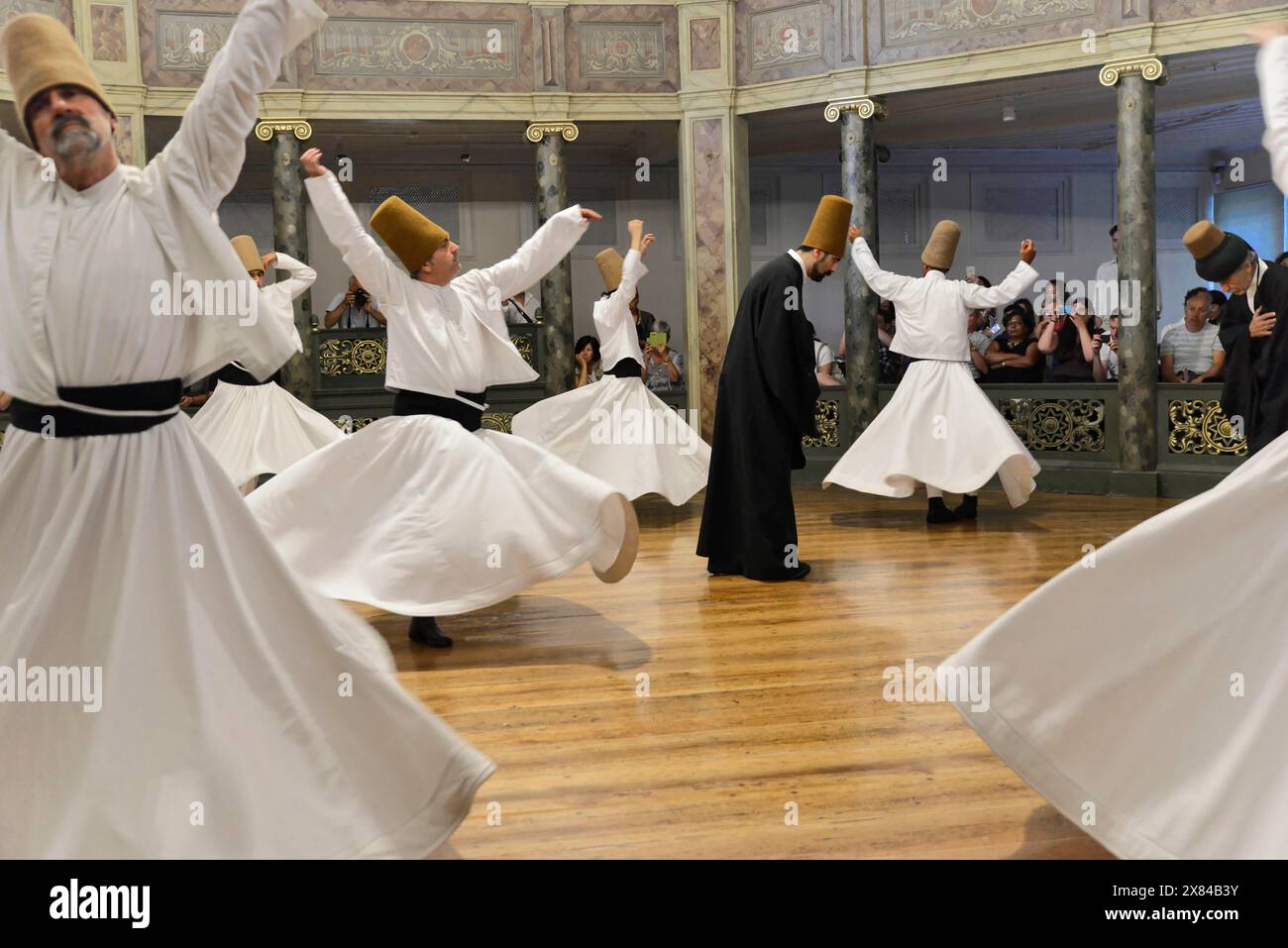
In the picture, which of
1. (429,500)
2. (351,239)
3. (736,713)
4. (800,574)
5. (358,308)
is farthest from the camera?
(358,308)

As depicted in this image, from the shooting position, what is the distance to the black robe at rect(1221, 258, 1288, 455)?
194 inches

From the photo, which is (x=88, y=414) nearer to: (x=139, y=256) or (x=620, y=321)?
(x=139, y=256)

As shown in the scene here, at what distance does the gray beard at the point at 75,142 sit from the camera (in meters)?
2.49

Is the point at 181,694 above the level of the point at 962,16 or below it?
below

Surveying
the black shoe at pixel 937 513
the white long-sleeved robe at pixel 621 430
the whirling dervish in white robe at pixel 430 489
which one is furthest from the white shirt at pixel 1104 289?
the whirling dervish in white robe at pixel 430 489

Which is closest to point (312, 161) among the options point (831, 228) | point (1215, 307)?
point (831, 228)

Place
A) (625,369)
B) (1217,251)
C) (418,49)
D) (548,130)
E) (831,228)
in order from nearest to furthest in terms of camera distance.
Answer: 1. (1217,251)
2. (831,228)
3. (625,369)
4. (418,49)
5. (548,130)

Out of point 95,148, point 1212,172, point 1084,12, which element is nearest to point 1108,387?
point 1084,12

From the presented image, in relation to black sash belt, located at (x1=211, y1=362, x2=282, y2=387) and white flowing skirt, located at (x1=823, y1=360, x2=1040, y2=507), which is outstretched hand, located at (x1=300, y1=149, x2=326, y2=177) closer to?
black sash belt, located at (x1=211, y1=362, x2=282, y2=387)

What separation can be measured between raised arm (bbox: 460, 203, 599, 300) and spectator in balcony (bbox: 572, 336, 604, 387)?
5.54m

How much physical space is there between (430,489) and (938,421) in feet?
13.9

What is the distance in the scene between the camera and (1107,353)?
10.3m

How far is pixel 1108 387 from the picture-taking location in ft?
31.3

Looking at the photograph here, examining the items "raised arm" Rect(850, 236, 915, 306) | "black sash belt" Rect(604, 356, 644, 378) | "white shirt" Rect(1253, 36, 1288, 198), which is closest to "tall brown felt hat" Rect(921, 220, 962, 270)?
"raised arm" Rect(850, 236, 915, 306)
